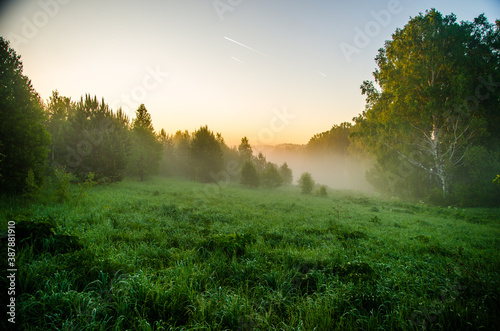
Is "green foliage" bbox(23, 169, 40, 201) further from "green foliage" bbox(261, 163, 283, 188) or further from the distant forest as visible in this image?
"green foliage" bbox(261, 163, 283, 188)

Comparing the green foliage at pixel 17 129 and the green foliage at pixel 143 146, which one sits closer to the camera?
the green foliage at pixel 17 129

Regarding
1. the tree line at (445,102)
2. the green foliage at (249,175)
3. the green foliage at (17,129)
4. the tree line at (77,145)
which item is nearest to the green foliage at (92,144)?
the tree line at (77,145)

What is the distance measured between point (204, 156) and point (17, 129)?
27670 mm

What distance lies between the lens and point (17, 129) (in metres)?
8.92

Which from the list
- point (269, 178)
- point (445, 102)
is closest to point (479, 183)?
point (445, 102)

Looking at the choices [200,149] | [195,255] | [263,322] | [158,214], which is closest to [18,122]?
[158,214]

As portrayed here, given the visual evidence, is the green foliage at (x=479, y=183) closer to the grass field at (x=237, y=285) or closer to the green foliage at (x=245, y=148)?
the grass field at (x=237, y=285)

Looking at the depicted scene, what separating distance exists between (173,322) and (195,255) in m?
1.89

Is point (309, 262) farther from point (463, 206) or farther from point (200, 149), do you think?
point (200, 149)

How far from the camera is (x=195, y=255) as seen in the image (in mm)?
4406

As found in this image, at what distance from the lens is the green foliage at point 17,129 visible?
866cm

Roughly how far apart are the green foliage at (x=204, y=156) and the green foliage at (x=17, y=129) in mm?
26219

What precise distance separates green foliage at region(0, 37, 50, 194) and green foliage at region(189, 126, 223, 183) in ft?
86.0

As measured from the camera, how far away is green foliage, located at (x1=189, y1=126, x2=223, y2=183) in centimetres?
3634
